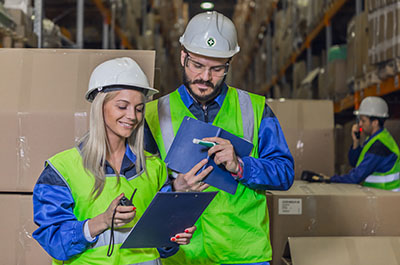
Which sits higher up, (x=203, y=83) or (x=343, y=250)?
(x=203, y=83)

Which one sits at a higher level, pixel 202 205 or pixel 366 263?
pixel 202 205

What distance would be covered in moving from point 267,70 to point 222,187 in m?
9.58

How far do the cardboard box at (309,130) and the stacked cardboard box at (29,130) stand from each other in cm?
178

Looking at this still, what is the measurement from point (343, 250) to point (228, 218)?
0.92 metres

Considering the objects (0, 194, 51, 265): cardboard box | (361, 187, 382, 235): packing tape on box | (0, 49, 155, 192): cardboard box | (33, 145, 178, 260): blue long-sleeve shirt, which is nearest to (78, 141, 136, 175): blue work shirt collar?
(33, 145, 178, 260): blue long-sleeve shirt

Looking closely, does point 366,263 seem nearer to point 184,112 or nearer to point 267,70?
point 184,112

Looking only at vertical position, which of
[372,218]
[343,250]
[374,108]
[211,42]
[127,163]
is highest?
[211,42]

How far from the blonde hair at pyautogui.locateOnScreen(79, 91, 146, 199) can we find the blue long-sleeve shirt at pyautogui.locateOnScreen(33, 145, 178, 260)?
0.10m

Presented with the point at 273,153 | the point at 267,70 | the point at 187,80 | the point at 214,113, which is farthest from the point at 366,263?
the point at 267,70

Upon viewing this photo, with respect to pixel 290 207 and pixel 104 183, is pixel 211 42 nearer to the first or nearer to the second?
pixel 104 183

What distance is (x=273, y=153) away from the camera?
2070mm

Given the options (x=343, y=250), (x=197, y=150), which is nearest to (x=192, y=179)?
(x=197, y=150)

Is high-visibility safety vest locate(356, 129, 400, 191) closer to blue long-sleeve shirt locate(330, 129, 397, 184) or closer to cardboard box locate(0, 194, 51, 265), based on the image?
blue long-sleeve shirt locate(330, 129, 397, 184)

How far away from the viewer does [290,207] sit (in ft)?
9.54
